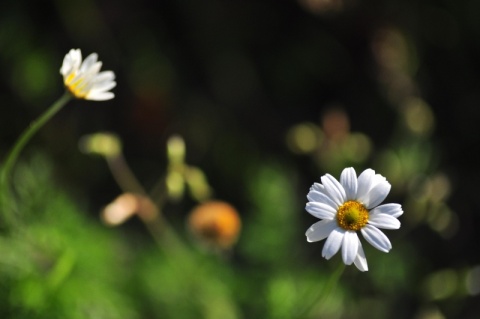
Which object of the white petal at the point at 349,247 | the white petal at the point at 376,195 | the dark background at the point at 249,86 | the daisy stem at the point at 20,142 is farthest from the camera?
the dark background at the point at 249,86

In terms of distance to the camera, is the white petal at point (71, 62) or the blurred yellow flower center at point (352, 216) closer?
the blurred yellow flower center at point (352, 216)

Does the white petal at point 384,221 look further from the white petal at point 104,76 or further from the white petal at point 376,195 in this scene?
the white petal at point 104,76

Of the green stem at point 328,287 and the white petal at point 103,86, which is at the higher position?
the white petal at point 103,86

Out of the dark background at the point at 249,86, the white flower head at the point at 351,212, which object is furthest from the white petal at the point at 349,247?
the dark background at the point at 249,86

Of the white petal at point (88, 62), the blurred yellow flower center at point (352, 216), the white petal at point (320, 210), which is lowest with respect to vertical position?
the blurred yellow flower center at point (352, 216)

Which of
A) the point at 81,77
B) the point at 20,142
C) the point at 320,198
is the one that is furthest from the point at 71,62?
the point at 320,198

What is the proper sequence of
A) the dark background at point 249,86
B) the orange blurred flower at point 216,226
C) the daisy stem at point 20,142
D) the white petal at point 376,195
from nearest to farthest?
the white petal at point 376,195 < the daisy stem at point 20,142 < the orange blurred flower at point 216,226 < the dark background at point 249,86

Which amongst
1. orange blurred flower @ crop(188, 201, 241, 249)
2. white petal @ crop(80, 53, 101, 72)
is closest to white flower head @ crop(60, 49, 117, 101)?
white petal @ crop(80, 53, 101, 72)
